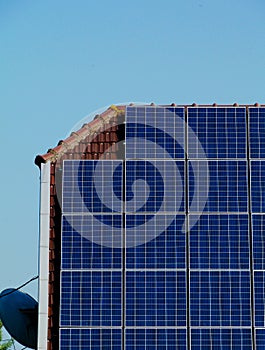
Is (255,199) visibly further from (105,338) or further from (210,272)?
(105,338)

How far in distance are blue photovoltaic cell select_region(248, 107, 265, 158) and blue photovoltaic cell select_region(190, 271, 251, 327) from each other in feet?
17.3

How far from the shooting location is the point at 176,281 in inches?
1537

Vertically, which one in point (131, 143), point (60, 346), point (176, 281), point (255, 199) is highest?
point (131, 143)

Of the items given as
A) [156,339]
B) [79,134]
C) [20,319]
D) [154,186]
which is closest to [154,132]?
[154,186]

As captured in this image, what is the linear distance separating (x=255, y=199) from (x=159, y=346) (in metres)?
7.43

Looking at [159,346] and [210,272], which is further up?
[210,272]

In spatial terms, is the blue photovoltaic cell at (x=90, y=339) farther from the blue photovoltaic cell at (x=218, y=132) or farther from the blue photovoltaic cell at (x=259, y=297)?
the blue photovoltaic cell at (x=218, y=132)

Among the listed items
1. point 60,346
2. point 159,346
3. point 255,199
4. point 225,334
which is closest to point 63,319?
point 60,346

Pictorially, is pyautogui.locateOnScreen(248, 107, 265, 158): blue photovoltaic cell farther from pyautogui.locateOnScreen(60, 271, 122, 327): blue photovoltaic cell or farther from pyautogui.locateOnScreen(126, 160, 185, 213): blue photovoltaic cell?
pyautogui.locateOnScreen(60, 271, 122, 327): blue photovoltaic cell

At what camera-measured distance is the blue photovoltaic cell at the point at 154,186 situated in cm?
3984

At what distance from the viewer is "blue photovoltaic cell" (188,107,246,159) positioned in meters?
40.3

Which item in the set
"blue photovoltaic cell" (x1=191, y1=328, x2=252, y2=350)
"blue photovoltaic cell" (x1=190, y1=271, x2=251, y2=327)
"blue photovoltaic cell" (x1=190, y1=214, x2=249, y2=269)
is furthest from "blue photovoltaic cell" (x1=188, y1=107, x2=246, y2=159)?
"blue photovoltaic cell" (x1=191, y1=328, x2=252, y2=350)

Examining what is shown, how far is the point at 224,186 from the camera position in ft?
131

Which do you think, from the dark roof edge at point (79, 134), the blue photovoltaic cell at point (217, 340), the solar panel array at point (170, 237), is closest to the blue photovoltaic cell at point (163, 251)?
the solar panel array at point (170, 237)
